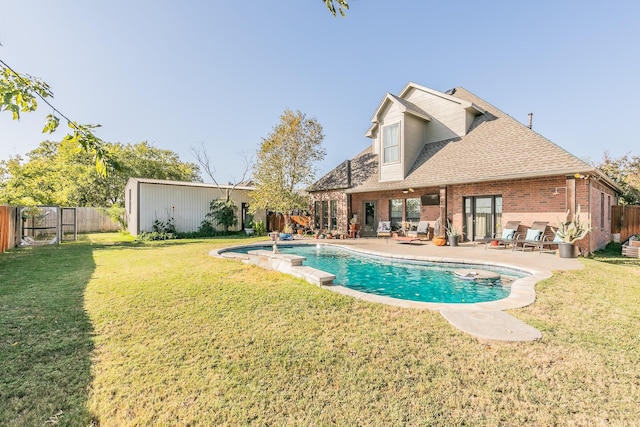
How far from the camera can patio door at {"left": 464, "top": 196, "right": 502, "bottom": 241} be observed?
491 inches

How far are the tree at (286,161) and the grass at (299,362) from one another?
43.1 ft

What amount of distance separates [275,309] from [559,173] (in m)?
10.4

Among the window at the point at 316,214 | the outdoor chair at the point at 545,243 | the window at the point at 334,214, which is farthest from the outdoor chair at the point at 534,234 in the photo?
the window at the point at 316,214

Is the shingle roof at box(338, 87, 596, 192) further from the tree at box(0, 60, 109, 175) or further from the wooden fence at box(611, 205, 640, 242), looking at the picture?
the tree at box(0, 60, 109, 175)

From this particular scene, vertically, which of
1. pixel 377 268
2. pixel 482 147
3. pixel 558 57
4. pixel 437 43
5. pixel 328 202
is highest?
pixel 437 43

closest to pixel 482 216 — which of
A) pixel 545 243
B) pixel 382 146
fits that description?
pixel 545 243

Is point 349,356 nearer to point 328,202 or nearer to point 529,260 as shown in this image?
point 529,260

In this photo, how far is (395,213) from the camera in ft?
54.9

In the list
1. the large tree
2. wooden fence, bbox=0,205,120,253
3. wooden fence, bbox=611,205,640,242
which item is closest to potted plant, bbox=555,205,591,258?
wooden fence, bbox=611,205,640,242

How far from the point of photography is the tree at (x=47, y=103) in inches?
78.4

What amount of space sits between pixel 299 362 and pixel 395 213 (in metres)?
14.5

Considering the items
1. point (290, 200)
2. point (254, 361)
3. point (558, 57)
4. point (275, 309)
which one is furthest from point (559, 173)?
point (290, 200)

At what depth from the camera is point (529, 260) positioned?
8.77m

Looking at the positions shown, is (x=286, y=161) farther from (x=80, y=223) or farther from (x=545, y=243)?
(x=80, y=223)
